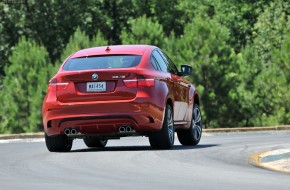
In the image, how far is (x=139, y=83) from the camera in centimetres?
1590

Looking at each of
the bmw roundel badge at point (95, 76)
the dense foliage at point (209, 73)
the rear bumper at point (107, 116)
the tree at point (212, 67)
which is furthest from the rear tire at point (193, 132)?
the tree at point (212, 67)

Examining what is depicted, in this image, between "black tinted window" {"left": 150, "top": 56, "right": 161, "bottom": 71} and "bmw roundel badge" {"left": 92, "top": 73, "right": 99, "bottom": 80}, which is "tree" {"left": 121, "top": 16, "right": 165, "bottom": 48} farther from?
"bmw roundel badge" {"left": 92, "top": 73, "right": 99, "bottom": 80}

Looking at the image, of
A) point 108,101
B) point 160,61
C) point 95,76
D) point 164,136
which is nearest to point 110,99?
point 108,101

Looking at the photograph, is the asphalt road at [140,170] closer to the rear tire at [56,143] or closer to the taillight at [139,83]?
the rear tire at [56,143]

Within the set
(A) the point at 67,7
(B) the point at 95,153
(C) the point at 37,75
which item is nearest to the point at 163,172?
(B) the point at 95,153

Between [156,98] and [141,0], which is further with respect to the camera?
[141,0]

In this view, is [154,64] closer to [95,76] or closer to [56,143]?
[95,76]

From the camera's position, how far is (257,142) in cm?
1966

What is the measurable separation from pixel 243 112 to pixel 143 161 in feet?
134

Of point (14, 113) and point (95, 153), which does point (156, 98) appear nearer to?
point (95, 153)

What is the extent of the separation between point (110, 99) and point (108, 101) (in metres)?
0.05

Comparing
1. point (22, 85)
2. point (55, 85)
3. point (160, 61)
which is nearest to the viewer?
point (55, 85)

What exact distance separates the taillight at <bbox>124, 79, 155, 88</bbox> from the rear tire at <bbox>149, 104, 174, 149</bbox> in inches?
27.1

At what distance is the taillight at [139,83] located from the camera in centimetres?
1584
